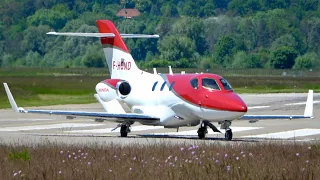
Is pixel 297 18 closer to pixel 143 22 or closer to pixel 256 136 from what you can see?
pixel 143 22

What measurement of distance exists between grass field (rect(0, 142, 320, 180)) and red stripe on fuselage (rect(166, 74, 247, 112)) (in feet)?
14.1

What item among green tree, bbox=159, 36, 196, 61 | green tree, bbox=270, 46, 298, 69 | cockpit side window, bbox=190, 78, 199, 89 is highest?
cockpit side window, bbox=190, 78, 199, 89

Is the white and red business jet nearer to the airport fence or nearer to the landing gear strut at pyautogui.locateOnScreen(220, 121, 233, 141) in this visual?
the landing gear strut at pyautogui.locateOnScreen(220, 121, 233, 141)

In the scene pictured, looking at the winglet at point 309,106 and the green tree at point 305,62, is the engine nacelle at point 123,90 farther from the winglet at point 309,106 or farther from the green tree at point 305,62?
the green tree at point 305,62

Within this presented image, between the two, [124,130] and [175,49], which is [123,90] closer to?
[124,130]

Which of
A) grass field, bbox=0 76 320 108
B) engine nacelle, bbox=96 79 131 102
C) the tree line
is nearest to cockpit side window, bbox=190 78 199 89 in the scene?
engine nacelle, bbox=96 79 131 102

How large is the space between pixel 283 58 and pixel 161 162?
91.8 m

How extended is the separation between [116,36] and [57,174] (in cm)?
1625

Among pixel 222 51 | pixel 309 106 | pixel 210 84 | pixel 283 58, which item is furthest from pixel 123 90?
pixel 222 51

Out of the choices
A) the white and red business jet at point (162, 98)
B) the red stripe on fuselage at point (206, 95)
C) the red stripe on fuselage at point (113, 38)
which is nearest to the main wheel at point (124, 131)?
the white and red business jet at point (162, 98)

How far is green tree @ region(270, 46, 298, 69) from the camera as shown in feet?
354

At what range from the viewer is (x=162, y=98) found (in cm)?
3005

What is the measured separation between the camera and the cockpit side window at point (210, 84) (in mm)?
28620

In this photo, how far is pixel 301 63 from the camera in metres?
104
